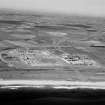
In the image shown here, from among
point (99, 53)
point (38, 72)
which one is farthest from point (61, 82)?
point (99, 53)

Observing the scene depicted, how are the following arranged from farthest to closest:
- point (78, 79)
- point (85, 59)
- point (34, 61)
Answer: point (85, 59) → point (34, 61) → point (78, 79)

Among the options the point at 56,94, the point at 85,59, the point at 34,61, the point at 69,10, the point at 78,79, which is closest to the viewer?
the point at 56,94

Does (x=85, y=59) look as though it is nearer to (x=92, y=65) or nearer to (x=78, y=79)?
(x=92, y=65)

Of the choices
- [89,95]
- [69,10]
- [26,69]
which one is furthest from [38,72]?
[69,10]

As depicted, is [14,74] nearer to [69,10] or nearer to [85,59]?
[85,59]

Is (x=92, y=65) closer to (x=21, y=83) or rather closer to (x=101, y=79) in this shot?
(x=101, y=79)

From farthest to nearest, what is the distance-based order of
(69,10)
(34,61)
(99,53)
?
(69,10), (99,53), (34,61)

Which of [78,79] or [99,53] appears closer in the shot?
[78,79]

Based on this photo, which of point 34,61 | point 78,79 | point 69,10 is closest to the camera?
point 78,79

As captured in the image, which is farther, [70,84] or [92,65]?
[92,65]
